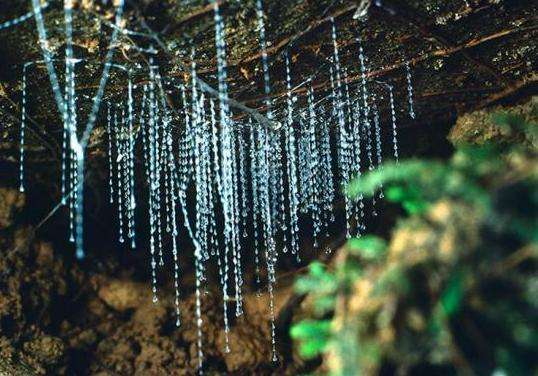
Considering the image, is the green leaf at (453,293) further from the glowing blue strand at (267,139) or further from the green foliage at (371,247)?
the glowing blue strand at (267,139)

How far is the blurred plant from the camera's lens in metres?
1.73

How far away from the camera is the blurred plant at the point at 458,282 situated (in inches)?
68.1

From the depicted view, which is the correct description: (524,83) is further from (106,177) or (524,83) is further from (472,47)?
(106,177)

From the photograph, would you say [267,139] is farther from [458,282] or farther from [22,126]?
[458,282]

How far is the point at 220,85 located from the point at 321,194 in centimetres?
298

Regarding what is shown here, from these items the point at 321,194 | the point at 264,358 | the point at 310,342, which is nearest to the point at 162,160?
the point at 321,194

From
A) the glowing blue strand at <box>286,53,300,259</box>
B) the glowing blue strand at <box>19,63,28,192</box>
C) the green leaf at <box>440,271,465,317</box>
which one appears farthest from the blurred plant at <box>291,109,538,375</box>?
the glowing blue strand at <box>19,63,28,192</box>

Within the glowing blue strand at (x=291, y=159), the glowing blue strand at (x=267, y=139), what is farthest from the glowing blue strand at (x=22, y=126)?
the glowing blue strand at (x=291, y=159)

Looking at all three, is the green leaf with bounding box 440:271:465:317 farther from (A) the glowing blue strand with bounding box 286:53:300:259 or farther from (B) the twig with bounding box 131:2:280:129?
(A) the glowing blue strand with bounding box 286:53:300:259

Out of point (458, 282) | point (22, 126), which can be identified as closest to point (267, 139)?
point (22, 126)

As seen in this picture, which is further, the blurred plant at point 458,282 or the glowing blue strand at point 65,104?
the glowing blue strand at point 65,104

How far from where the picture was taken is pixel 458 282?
173cm

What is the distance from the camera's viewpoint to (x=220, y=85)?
14.8 ft

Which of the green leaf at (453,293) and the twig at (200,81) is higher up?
the twig at (200,81)
